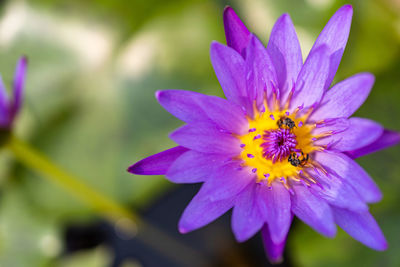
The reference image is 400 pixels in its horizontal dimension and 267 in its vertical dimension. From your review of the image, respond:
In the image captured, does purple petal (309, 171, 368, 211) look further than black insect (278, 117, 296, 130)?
No

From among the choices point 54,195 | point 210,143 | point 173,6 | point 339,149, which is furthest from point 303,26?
point 54,195

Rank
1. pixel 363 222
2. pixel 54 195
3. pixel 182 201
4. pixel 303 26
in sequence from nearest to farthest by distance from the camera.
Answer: pixel 363 222, pixel 303 26, pixel 54 195, pixel 182 201

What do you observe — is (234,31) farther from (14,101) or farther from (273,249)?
(14,101)

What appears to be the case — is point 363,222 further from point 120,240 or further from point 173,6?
point 120,240

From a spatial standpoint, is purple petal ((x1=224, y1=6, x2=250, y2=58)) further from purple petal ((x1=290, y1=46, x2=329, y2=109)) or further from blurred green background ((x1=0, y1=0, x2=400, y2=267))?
blurred green background ((x1=0, y1=0, x2=400, y2=267))

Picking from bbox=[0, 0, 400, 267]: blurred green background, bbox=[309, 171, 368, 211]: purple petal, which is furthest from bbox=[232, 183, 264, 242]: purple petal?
bbox=[0, 0, 400, 267]: blurred green background

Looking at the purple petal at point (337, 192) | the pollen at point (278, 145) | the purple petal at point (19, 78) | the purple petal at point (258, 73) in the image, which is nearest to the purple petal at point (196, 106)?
the purple petal at point (258, 73)
